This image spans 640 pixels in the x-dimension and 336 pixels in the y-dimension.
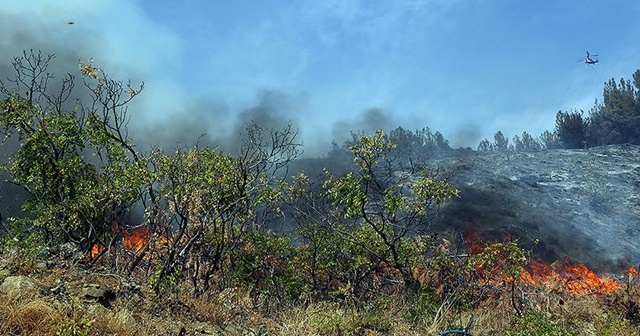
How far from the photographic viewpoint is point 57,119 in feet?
36.2

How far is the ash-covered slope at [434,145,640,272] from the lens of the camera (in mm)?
37188

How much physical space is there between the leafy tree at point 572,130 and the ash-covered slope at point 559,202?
397 inches

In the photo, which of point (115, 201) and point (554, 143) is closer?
point (115, 201)

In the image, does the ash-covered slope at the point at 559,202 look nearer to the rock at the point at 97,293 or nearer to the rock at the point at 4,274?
the rock at the point at 97,293

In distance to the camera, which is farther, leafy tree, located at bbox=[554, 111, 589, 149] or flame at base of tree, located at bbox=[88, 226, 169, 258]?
leafy tree, located at bbox=[554, 111, 589, 149]

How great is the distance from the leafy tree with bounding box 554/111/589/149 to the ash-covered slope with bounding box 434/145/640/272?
33.1 ft

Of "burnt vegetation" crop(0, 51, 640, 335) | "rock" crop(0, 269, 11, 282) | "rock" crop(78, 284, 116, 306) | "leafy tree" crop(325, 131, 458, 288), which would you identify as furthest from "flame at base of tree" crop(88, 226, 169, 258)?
"leafy tree" crop(325, 131, 458, 288)

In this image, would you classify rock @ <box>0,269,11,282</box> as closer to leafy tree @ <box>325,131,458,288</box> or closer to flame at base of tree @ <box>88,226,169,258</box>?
flame at base of tree @ <box>88,226,169,258</box>

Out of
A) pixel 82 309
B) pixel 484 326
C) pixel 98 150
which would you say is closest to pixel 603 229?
pixel 484 326

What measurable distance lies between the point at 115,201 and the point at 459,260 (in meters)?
8.42

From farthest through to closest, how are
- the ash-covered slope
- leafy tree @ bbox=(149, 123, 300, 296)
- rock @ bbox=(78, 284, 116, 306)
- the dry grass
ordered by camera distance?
the ash-covered slope, leafy tree @ bbox=(149, 123, 300, 296), rock @ bbox=(78, 284, 116, 306), the dry grass

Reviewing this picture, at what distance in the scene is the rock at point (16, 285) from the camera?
18.3 ft

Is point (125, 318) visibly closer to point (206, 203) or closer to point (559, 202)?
point (206, 203)

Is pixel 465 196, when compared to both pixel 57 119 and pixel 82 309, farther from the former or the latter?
pixel 82 309
